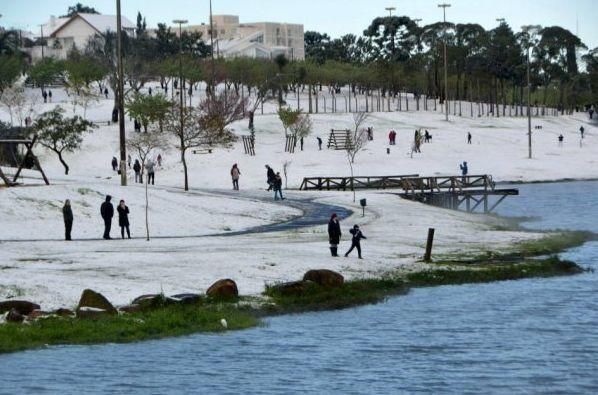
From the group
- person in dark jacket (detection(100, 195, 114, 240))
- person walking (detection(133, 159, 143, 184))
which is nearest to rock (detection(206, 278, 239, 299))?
person in dark jacket (detection(100, 195, 114, 240))

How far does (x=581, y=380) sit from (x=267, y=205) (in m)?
40.7

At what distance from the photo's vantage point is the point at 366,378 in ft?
100

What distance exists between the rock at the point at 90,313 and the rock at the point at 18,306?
4.16 feet

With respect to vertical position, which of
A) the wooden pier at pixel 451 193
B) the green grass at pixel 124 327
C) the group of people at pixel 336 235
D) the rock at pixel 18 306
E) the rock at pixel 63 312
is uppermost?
the group of people at pixel 336 235

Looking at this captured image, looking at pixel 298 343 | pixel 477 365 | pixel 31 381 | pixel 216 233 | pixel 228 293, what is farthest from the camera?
pixel 216 233

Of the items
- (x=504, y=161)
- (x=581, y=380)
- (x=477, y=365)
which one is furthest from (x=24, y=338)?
(x=504, y=161)

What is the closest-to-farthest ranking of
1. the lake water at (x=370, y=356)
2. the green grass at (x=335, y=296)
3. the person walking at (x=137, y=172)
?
the lake water at (x=370, y=356) < the green grass at (x=335, y=296) < the person walking at (x=137, y=172)

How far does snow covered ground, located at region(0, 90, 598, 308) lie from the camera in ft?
134

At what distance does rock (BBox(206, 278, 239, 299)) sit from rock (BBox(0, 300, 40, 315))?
5.16 meters

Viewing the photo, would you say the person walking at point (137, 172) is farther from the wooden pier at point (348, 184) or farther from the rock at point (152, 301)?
the rock at point (152, 301)

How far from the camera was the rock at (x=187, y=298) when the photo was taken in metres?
36.9

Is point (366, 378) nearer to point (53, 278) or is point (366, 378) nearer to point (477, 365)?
point (477, 365)

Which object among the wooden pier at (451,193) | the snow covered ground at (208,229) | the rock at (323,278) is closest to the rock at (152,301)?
the snow covered ground at (208,229)

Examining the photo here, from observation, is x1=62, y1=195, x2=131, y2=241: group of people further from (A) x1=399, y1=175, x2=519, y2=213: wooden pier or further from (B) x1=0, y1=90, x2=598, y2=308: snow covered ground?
(A) x1=399, y1=175, x2=519, y2=213: wooden pier
